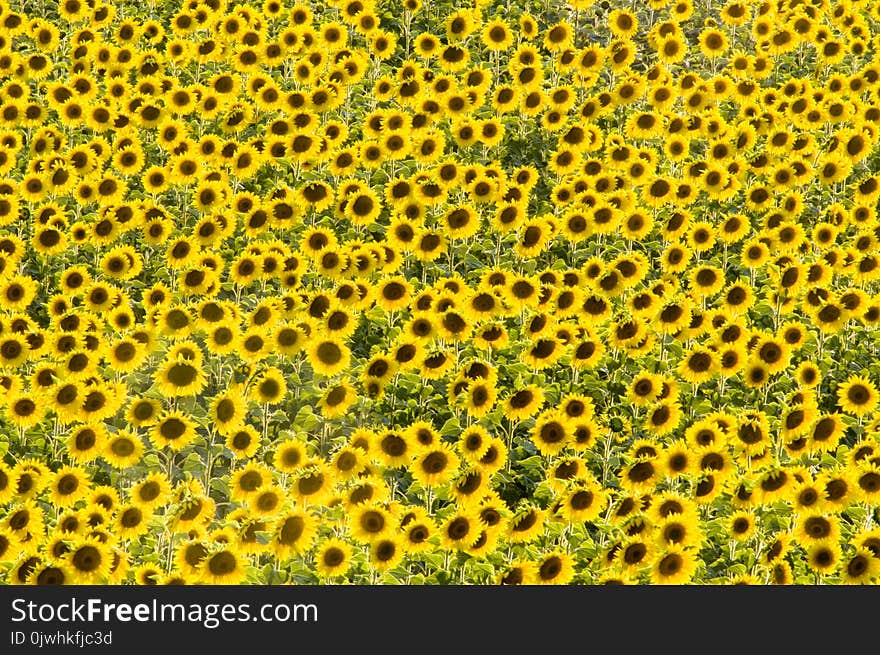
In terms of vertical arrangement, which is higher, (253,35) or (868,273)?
(253,35)

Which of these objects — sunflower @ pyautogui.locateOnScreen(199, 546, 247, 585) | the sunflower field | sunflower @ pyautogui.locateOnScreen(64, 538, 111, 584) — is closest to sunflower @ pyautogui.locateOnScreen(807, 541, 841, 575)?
the sunflower field

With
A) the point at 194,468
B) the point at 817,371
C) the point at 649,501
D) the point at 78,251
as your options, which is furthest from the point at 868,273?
the point at 78,251

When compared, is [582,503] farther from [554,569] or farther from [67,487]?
[67,487]

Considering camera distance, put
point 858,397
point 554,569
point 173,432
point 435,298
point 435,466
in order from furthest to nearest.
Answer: point 435,298 < point 858,397 < point 173,432 < point 435,466 < point 554,569

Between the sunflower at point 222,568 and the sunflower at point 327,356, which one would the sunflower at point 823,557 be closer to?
the sunflower at point 222,568

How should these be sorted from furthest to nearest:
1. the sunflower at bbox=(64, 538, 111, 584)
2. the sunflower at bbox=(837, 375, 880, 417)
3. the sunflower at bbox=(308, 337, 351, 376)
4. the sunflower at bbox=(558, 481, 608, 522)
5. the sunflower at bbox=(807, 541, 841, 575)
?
the sunflower at bbox=(308, 337, 351, 376), the sunflower at bbox=(837, 375, 880, 417), the sunflower at bbox=(558, 481, 608, 522), the sunflower at bbox=(807, 541, 841, 575), the sunflower at bbox=(64, 538, 111, 584)

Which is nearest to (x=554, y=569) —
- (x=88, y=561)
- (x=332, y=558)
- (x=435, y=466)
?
(x=435, y=466)

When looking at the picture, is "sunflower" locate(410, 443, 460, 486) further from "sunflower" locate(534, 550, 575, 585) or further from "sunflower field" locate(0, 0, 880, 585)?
"sunflower" locate(534, 550, 575, 585)

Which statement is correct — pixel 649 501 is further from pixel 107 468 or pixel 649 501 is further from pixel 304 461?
pixel 107 468
